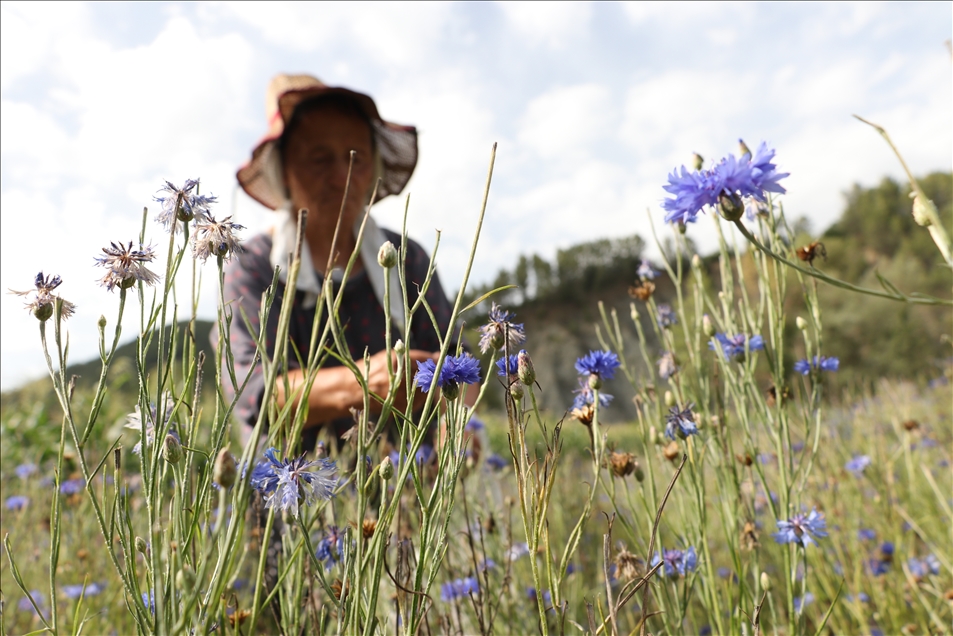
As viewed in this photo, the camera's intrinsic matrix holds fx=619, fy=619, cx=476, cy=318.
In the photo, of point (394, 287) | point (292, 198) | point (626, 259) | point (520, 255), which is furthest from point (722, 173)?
point (626, 259)

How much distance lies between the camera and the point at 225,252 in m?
0.45

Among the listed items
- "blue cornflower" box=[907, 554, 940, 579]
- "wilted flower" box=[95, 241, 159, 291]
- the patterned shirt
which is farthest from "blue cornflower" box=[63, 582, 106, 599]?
"blue cornflower" box=[907, 554, 940, 579]

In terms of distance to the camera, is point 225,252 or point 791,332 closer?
point 225,252

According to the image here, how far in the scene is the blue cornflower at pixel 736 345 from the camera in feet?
2.74

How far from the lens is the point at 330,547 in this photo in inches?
28.8

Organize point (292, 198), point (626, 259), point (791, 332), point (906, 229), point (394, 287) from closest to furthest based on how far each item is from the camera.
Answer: point (394, 287)
point (292, 198)
point (791, 332)
point (906, 229)
point (626, 259)

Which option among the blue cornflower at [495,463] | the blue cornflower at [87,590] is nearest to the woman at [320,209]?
the blue cornflower at [495,463]

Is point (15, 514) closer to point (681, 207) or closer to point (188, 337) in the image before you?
point (188, 337)

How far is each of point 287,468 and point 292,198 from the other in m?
1.47

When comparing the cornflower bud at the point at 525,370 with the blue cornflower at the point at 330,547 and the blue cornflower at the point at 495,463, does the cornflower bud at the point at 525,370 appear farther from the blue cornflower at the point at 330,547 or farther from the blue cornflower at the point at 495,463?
the blue cornflower at the point at 495,463

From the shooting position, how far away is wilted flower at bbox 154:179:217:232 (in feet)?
1.49

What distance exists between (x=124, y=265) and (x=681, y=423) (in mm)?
611

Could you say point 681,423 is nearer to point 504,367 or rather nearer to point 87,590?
point 504,367

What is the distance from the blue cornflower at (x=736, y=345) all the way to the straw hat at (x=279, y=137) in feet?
3.26
